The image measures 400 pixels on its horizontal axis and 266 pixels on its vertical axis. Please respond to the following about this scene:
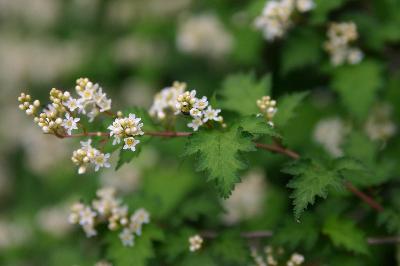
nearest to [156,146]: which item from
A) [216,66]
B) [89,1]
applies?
[216,66]

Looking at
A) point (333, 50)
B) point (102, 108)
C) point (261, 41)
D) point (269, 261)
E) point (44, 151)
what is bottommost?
point (269, 261)

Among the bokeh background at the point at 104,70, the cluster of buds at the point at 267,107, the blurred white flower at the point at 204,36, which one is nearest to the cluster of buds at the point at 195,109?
the cluster of buds at the point at 267,107

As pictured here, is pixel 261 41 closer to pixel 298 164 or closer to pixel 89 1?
pixel 298 164

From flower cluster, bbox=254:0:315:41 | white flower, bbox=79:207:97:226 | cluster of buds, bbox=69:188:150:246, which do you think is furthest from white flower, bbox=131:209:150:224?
flower cluster, bbox=254:0:315:41

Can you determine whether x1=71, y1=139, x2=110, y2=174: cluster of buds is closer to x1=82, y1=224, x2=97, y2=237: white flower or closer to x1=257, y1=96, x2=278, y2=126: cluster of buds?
x1=82, y1=224, x2=97, y2=237: white flower

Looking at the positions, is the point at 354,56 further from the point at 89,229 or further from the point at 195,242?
the point at 89,229

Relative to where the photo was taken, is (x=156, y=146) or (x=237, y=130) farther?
(x=156, y=146)

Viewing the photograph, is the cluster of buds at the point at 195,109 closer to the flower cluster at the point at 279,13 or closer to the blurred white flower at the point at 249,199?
the flower cluster at the point at 279,13
